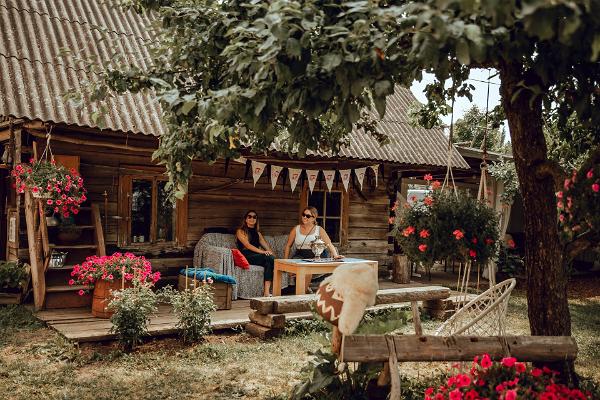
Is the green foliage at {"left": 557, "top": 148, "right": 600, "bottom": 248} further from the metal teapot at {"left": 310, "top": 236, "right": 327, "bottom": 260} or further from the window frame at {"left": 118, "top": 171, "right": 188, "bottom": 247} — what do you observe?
the window frame at {"left": 118, "top": 171, "right": 188, "bottom": 247}

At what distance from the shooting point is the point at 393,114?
1259 cm

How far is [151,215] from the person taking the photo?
858 cm

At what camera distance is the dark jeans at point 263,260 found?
8.55 meters

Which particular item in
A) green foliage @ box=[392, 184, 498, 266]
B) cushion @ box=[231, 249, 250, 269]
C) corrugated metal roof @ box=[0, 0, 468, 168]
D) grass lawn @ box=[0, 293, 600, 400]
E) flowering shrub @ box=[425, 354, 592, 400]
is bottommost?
grass lawn @ box=[0, 293, 600, 400]

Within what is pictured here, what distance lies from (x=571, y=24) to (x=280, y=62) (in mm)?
1275

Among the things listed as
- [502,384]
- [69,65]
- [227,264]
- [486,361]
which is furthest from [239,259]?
[502,384]

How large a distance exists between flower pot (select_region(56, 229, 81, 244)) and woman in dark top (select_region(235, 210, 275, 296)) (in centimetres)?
243

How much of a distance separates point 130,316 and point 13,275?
2446 millimetres

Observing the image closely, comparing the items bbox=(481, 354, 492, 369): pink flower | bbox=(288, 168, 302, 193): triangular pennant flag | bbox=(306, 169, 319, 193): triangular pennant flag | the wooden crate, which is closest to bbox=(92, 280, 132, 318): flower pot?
the wooden crate

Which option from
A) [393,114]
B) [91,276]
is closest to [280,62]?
[91,276]

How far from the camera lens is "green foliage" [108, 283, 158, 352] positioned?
566 centimetres

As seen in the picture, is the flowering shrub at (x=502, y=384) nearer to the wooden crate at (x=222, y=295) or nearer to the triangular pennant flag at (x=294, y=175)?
the wooden crate at (x=222, y=295)

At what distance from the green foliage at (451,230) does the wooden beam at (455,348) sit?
658 millimetres

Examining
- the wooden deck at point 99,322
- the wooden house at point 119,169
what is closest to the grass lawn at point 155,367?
the wooden deck at point 99,322
